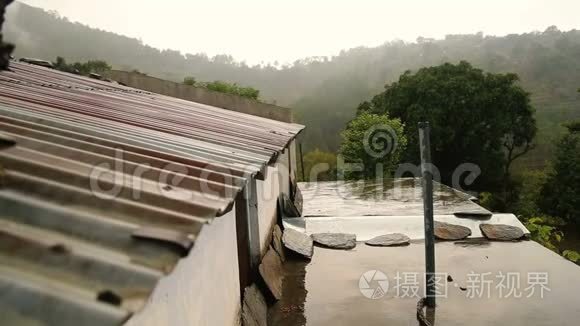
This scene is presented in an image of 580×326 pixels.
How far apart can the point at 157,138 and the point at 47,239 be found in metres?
2.29

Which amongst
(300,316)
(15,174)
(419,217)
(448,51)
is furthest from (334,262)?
(448,51)

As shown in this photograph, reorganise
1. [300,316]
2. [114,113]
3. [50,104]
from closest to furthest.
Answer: [50,104] → [114,113] → [300,316]

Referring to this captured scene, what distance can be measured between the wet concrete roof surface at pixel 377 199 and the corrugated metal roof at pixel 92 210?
25.2ft

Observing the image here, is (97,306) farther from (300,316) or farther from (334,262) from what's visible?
(334,262)

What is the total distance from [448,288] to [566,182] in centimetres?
2147

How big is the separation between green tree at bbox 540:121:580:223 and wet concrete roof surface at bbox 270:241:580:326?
17917 millimetres

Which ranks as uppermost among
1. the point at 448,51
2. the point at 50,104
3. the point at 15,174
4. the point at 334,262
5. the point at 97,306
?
the point at 448,51

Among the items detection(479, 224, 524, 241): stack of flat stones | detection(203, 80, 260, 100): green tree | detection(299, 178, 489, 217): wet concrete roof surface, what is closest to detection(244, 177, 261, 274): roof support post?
detection(299, 178, 489, 217): wet concrete roof surface

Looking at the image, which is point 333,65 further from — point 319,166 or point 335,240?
point 335,240

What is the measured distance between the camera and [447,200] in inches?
459

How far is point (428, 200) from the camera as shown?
5875 mm

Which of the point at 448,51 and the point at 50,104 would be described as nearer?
the point at 50,104

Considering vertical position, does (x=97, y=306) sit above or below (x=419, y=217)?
above

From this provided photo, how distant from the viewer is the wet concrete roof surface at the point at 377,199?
10.7m
